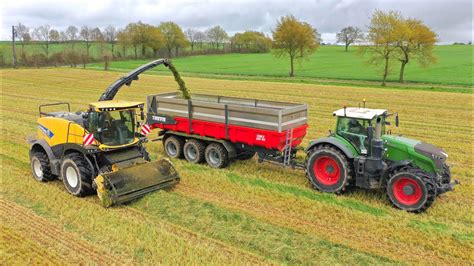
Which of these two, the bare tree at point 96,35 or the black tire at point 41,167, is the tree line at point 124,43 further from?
the black tire at point 41,167

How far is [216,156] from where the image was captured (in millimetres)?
11188

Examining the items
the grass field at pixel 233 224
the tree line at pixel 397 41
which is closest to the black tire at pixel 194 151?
the grass field at pixel 233 224

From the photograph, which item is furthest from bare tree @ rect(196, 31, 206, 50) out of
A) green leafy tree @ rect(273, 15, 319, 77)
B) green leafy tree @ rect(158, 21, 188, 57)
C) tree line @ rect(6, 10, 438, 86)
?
green leafy tree @ rect(273, 15, 319, 77)

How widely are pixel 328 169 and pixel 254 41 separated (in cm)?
9142

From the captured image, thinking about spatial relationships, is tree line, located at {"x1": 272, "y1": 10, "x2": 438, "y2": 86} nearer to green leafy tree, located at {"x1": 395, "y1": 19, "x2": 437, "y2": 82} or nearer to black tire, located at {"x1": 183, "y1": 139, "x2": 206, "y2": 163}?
green leafy tree, located at {"x1": 395, "y1": 19, "x2": 437, "y2": 82}

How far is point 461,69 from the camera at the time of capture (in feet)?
151

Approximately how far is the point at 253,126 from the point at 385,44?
28.4 meters

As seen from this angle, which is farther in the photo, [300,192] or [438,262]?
[300,192]

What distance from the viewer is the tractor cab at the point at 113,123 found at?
8.79 metres

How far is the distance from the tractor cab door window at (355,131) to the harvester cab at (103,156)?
401 centimetres

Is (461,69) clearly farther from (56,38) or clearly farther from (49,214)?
(56,38)

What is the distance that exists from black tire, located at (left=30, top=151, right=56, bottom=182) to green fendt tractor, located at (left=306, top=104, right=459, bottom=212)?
6.24 m

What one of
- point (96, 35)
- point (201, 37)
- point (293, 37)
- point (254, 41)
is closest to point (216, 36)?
point (201, 37)

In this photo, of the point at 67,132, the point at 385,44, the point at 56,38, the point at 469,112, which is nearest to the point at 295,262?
the point at 67,132
